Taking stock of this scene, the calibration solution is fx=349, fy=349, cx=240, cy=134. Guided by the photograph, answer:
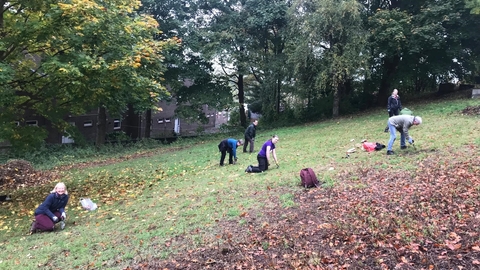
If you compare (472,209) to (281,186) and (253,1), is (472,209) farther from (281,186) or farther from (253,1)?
(253,1)

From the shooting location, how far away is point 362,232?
5.60m

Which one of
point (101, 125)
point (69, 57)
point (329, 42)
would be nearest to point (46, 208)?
point (69, 57)

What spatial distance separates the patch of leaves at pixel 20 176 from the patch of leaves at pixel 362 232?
1213cm

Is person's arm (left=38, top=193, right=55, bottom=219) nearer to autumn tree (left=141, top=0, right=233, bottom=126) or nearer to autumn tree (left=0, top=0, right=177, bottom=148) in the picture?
autumn tree (left=0, top=0, right=177, bottom=148)

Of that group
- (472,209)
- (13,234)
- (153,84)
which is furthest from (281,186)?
(13,234)

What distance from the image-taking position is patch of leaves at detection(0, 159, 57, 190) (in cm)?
1543

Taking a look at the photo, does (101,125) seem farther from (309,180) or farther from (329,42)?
(309,180)

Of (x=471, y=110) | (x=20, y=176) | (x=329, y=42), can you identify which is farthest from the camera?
(x=329, y=42)

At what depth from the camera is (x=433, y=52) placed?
83.9ft

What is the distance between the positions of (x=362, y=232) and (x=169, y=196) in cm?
646

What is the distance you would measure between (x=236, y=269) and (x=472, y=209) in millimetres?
4161

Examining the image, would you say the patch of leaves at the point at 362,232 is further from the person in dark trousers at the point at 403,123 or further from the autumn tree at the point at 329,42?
the autumn tree at the point at 329,42

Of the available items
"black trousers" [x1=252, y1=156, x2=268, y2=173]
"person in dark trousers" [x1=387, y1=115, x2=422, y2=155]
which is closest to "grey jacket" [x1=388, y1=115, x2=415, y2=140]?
"person in dark trousers" [x1=387, y1=115, x2=422, y2=155]

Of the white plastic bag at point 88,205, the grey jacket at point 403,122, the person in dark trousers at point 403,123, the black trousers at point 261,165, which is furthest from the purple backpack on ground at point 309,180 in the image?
the white plastic bag at point 88,205
